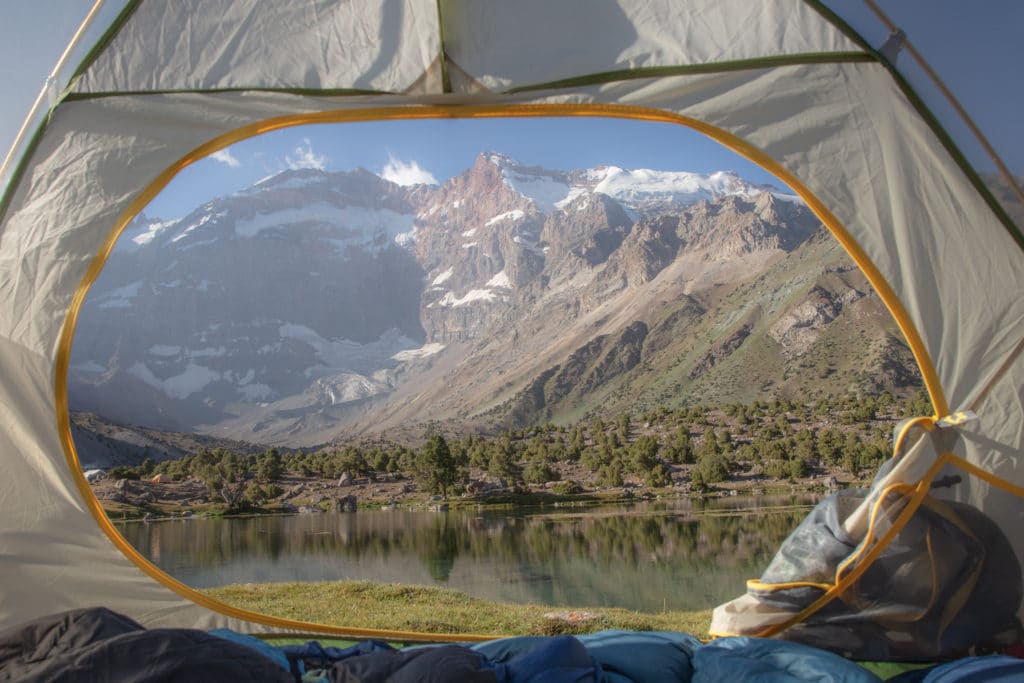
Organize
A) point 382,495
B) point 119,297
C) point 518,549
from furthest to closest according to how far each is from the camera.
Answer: point 119,297, point 382,495, point 518,549

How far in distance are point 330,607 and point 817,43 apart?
8.11 meters

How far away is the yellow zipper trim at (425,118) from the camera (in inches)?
164

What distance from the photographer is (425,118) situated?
175 inches

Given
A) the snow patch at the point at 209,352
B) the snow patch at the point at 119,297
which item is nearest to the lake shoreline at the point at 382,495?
the snow patch at the point at 209,352

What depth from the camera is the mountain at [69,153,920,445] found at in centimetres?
8119

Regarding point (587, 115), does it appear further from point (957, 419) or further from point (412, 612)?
point (412, 612)

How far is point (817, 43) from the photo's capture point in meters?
4.23

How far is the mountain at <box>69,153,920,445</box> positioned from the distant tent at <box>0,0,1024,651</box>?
5701 cm

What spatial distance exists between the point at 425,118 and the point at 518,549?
1372 inches

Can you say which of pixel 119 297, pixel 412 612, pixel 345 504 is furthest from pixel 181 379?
pixel 412 612

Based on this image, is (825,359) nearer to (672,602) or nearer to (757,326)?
(757,326)

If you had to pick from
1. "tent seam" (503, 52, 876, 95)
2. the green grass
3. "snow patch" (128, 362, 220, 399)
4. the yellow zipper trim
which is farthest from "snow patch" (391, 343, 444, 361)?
"tent seam" (503, 52, 876, 95)

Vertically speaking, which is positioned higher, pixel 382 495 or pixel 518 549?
pixel 382 495

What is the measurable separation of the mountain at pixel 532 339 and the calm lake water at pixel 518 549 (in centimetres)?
2688
